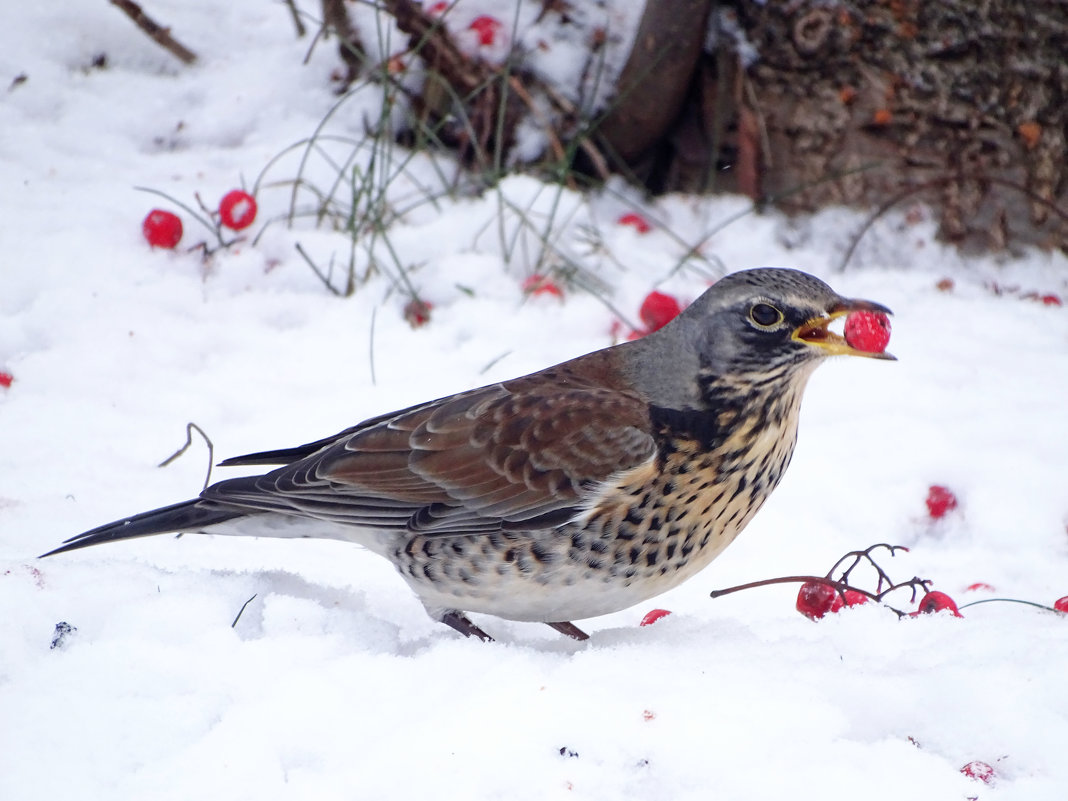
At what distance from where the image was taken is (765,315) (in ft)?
9.80

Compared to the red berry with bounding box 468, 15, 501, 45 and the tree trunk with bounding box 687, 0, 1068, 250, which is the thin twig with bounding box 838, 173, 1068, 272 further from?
the red berry with bounding box 468, 15, 501, 45

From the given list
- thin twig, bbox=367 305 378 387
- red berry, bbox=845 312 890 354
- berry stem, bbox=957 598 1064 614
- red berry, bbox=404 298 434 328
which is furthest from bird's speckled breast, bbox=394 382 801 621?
red berry, bbox=404 298 434 328

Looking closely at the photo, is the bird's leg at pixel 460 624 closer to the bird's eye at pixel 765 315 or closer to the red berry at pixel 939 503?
the bird's eye at pixel 765 315

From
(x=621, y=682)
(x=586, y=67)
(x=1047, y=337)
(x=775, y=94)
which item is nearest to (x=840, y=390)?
(x=1047, y=337)

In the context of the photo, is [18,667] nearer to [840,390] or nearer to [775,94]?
[840,390]

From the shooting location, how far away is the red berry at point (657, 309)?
4.67m

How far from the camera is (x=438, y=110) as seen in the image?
566 centimetres

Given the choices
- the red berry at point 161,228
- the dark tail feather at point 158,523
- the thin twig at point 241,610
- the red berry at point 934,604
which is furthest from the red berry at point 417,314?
the red berry at point 934,604

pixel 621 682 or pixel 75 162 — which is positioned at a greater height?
pixel 621 682

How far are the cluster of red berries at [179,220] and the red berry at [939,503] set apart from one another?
2.95m

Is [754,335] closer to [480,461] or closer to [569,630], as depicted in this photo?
[480,461]

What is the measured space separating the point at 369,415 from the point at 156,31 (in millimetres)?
2584

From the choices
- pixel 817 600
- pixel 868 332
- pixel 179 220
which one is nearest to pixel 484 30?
pixel 179 220

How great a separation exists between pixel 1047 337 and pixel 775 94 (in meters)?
1.71
